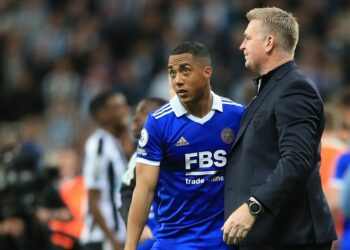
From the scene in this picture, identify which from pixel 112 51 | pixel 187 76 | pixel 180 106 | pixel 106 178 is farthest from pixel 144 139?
pixel 112 51

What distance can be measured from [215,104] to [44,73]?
1244 centimetres

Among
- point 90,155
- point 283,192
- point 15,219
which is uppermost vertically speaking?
point 283,192

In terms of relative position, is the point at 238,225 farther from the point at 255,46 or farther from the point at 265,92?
the point at 255,46

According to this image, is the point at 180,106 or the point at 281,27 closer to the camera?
the point at 281,27

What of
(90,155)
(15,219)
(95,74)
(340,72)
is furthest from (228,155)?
(95,74)

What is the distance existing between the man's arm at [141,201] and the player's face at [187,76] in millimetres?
441

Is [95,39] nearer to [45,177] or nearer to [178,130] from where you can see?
[45,177]

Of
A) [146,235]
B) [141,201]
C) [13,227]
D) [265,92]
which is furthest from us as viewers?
[13,227]

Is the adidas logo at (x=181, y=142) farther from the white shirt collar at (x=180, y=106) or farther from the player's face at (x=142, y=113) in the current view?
the player's face at (x=142, y=113)

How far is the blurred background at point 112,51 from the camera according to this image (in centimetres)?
1645

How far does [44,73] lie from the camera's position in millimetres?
18188

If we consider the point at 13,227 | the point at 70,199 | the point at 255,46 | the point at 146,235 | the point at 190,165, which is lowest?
the point at 70,199

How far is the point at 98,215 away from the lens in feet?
27.9

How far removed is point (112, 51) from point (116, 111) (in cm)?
960
